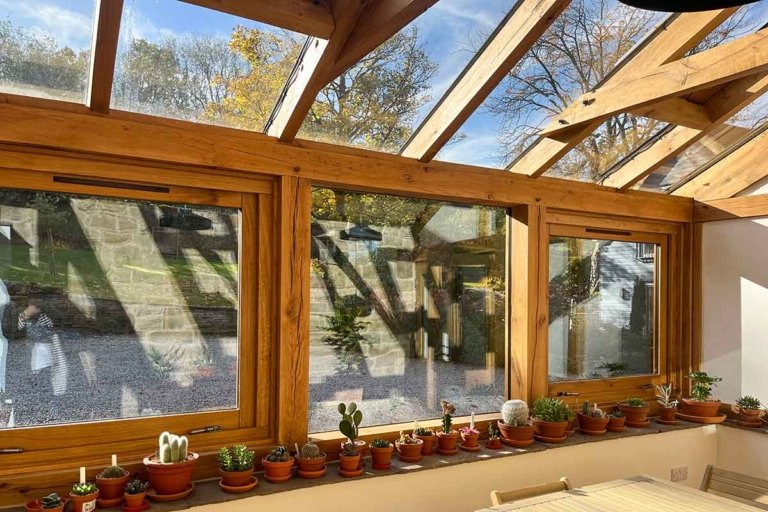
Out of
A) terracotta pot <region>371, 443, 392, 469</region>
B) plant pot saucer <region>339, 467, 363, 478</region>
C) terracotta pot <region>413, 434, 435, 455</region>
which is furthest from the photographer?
terracotta pot <region>413, 434, 435, 455</region>

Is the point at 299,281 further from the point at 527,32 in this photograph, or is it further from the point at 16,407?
the point at 527,32

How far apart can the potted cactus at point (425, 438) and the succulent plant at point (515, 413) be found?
51 cm

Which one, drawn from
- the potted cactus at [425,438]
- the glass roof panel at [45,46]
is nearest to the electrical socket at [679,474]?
the potted cactus at [425,438]

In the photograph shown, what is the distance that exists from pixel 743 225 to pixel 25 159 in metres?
4.37

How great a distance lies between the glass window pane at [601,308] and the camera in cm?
387

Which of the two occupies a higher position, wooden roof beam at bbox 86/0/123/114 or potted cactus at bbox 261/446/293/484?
wooden roof beam at bbox 86/0/123/114

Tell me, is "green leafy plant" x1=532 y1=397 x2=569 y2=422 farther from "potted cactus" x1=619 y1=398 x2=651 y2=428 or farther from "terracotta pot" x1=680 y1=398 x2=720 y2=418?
"terracotta pot" x1=680 y1=398 x2=720 y2=418

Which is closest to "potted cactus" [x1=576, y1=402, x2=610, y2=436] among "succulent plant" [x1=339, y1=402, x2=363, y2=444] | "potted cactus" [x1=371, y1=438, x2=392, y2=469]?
"potted cactus" [x1=371, y1=438, x2=392, y2=469]

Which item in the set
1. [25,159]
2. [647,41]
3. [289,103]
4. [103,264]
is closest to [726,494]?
[647,41]

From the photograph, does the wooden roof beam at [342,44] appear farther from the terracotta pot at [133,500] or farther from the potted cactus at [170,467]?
the terracotta pot at [133,500]

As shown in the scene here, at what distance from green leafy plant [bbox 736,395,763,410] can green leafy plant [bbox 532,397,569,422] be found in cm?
142

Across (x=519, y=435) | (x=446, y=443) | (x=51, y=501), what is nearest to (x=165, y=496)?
(x=51, y=501)

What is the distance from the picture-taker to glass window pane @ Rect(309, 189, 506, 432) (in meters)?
3.04

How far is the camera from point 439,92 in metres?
2.76
